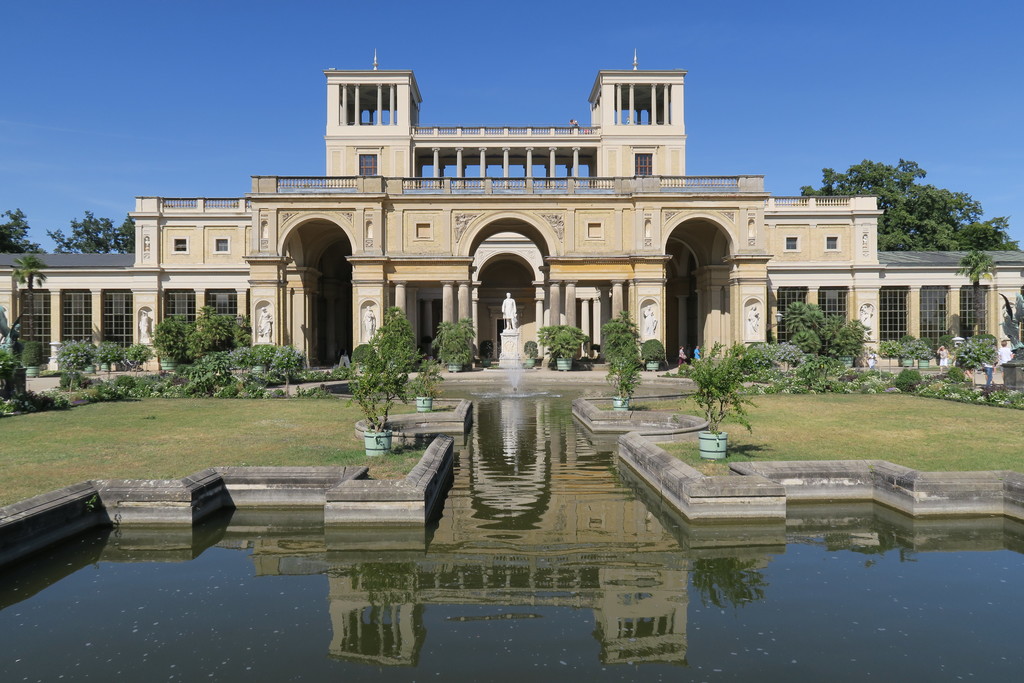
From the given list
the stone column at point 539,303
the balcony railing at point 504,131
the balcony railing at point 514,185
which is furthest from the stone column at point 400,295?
the balcony railing at point 504,131

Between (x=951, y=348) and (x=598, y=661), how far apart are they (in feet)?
145

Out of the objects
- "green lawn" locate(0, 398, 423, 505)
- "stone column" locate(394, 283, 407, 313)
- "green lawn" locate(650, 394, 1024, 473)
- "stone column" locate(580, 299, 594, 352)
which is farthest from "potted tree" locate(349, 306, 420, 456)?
"stone column" locate(580, 299, 594, 352)

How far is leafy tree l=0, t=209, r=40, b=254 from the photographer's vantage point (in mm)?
57281

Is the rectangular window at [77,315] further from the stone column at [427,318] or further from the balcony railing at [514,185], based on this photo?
the stone column at [427,318]

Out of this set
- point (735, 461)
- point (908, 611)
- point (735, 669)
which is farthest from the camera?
point (735, 461)

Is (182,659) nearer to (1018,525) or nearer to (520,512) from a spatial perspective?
(520,512)

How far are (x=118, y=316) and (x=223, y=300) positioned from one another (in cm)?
682

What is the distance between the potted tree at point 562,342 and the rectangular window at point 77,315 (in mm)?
30066

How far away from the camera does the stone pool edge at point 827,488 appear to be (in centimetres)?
809

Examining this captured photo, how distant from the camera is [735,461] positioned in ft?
32.4

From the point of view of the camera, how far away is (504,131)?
4950 centimetres

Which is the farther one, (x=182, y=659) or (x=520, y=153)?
(x=520, y=153)

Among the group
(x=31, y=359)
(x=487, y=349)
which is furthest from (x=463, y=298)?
(x=31, y=359)

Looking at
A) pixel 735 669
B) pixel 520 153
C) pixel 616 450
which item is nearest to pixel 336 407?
pixel 616 450
